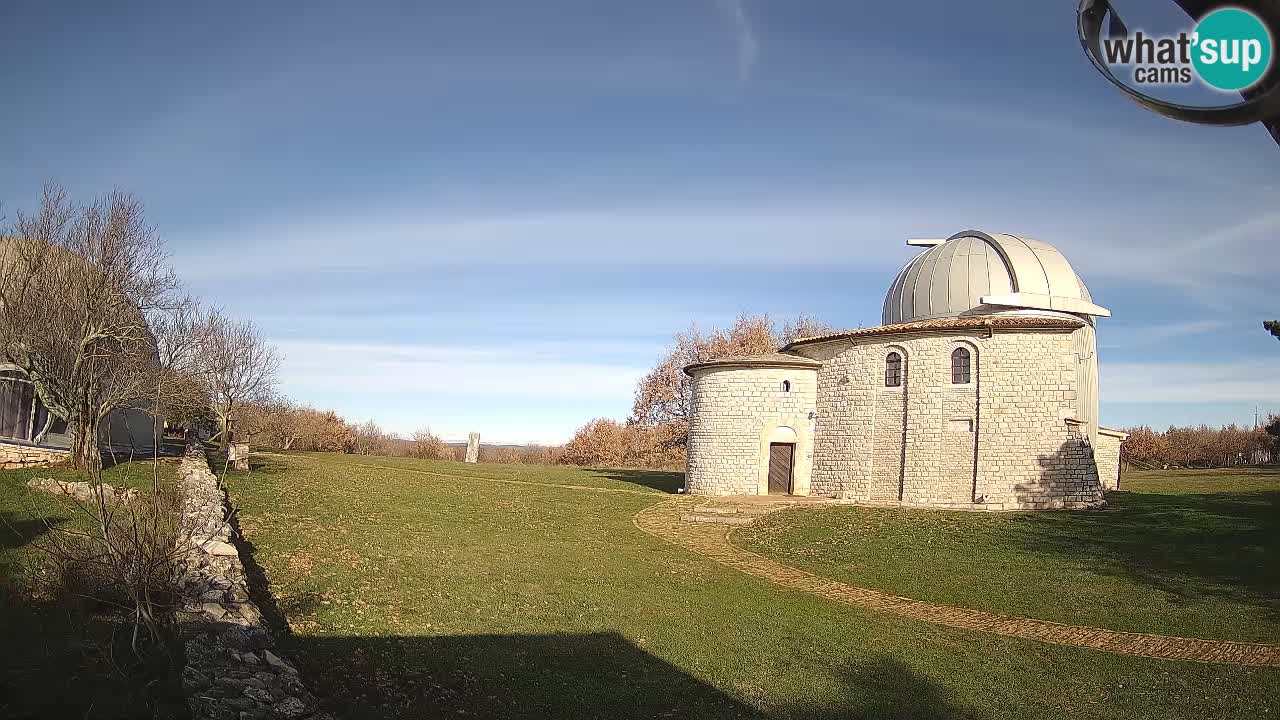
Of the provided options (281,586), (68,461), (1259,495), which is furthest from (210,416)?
(1259,495)

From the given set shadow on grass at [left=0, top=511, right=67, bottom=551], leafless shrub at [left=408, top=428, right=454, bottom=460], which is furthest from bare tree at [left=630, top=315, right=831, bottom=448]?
shadow on grass at [left=0, top=511, right=67, bottom=551]

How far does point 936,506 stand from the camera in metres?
22.8

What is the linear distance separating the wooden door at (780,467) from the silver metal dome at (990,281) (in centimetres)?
650

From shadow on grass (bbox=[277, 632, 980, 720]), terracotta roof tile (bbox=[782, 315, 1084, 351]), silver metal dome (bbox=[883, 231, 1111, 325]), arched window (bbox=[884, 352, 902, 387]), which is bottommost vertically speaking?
shadow on grass (bbox=[277, 632, 980, 720])

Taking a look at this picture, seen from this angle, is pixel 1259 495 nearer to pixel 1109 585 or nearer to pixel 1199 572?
pixel 1199 572

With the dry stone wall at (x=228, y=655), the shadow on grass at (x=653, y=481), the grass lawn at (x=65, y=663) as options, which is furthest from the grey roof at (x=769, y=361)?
the grass lawn at (x=65, y=663)

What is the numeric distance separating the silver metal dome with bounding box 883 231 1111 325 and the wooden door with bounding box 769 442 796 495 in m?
6.50

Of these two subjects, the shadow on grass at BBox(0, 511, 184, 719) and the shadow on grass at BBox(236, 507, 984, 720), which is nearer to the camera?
the shadow on grass at BBox(0, 511, 184, 719)

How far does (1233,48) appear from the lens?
1727 mm

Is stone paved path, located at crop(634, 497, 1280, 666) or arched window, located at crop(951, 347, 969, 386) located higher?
arched window, located at crop(951, 347, 969, 386)

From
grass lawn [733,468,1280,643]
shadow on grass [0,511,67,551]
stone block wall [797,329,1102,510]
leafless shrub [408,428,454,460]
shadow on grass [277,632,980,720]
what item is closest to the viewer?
shadow on grass [277,632,980,720]

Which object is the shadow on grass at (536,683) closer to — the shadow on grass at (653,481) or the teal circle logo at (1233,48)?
the teal circle logo at (1233,48)

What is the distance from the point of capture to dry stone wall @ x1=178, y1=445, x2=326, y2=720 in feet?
17.6

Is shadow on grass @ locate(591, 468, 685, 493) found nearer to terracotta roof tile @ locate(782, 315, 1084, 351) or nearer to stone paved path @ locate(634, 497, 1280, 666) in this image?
terracotta roof tile @ locate(782, 315, 1084, 351)
